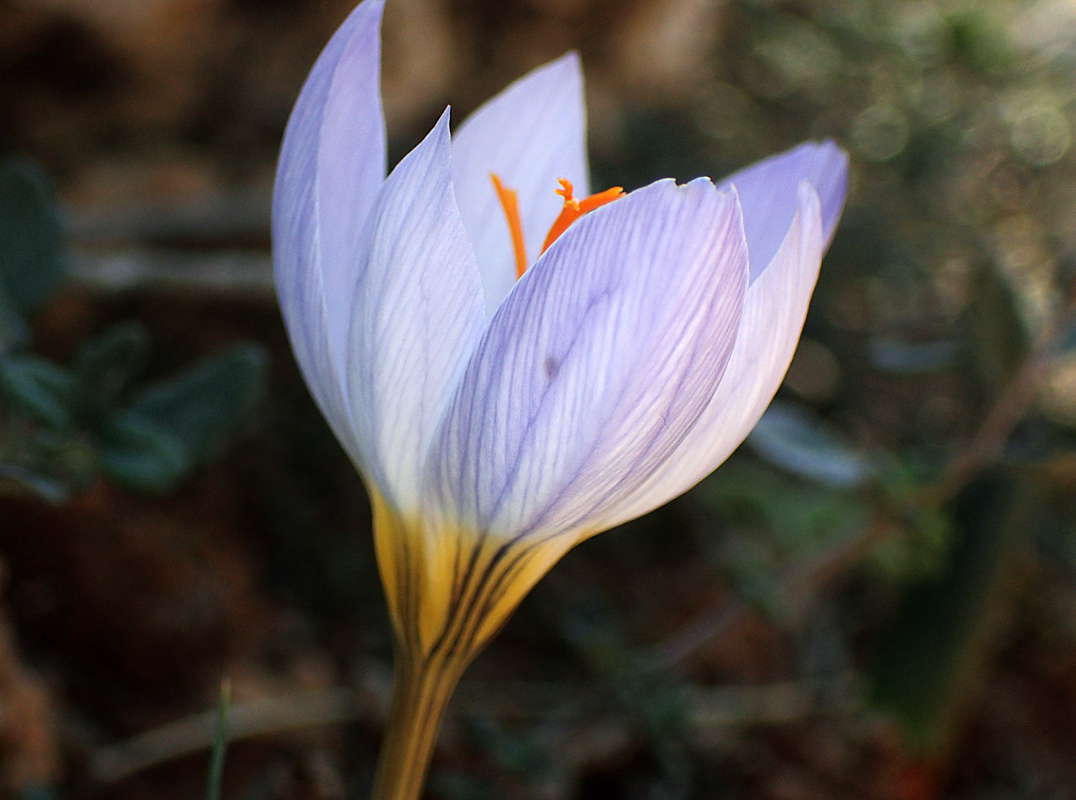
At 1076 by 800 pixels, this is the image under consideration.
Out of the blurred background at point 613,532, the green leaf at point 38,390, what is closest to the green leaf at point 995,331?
the blurred background at point 613,532

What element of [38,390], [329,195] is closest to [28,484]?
[38,390]

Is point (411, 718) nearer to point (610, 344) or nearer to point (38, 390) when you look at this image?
point (610, 344)

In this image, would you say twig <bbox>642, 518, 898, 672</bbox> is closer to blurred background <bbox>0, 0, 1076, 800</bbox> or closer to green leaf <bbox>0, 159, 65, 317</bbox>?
blurred background <bbox>0, 0, 1076, 800</bbox>

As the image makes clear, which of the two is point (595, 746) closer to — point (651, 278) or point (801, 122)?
point (651, 278)

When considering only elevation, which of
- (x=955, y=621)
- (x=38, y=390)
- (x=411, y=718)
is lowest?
(x=955, y=621)

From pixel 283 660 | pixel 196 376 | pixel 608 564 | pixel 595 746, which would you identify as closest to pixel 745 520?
pixel 608 564

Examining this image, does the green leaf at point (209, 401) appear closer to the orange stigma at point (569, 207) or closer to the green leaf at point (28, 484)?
the green leaf at point (28, 484)
